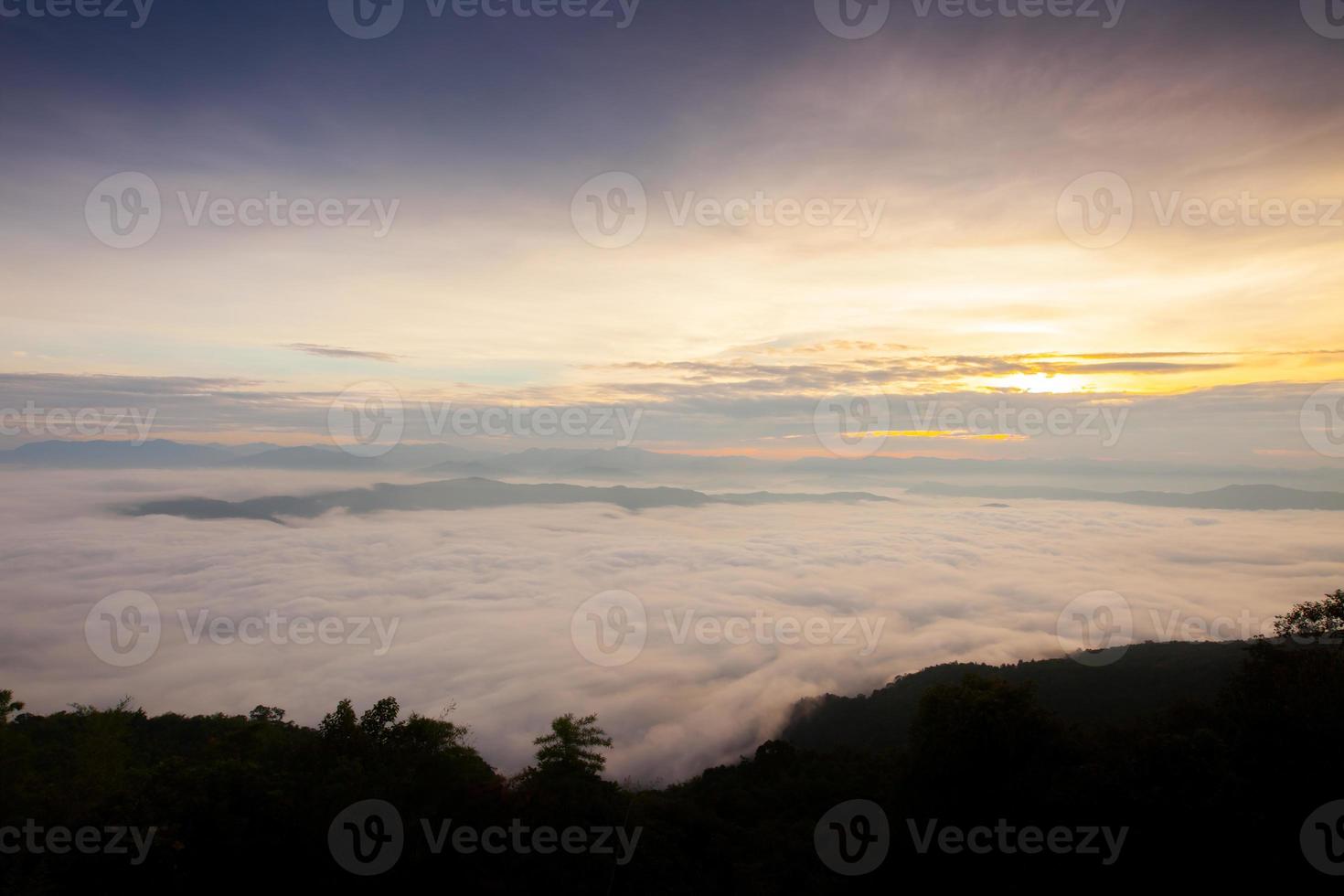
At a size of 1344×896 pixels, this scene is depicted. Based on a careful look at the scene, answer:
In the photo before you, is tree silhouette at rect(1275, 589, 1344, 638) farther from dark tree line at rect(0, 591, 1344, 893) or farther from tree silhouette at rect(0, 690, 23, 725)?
tree silhouette at rect(0, 690, 23, 725)

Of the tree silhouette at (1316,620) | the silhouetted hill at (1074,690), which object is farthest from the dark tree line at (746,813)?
the silhouetted hill at (1074,690)

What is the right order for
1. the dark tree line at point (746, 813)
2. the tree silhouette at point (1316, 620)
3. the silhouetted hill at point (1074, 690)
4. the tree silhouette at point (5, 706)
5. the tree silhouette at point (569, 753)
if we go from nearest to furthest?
1. the dark tree line at point (746, 813)
2. the tree silhouette at point (1316, 620)
3. the tree silhouette at point (5, 706)
4. the tree silhouette at point (569, 753)
5. the silhouetted hill at point (1074, 690)

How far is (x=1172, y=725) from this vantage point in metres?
23.9

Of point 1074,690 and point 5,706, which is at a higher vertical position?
point 5,706

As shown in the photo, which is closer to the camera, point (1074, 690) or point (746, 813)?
point (746, 813)

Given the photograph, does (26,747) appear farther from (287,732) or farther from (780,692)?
(780,692)

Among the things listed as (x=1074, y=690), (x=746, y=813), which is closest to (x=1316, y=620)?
(x=746, y=813)

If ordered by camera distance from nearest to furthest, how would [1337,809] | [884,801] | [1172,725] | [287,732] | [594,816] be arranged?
[1337,809]
[1172,725]
[594,816]
[884,801]
[287,732]

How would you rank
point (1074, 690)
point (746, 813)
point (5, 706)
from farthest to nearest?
point (1074, 690) < point (746, 813) < point (5, 706)

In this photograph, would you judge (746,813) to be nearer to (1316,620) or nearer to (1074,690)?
(1316,620)

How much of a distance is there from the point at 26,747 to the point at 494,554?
173m

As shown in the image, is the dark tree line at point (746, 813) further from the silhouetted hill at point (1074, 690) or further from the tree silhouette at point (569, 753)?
the silhouetted hill at point (1074, 690)

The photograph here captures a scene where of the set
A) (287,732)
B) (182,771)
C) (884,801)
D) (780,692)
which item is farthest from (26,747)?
(780,692)

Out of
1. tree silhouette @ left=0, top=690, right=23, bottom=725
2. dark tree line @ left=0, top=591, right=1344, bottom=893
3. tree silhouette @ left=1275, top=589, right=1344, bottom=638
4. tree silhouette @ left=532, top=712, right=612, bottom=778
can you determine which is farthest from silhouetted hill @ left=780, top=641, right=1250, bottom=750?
tree silhouette @ left=0, top=690, right=23, bottom=725
